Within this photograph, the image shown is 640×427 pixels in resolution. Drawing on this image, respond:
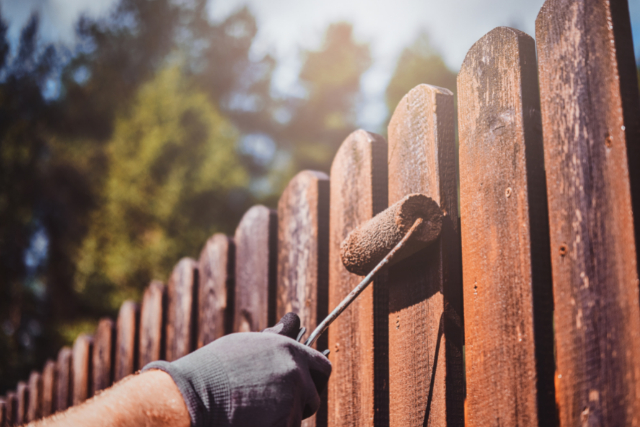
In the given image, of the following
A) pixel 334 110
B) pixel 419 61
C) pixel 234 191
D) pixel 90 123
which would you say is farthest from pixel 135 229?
pixel 334 110

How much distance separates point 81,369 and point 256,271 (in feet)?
7.39

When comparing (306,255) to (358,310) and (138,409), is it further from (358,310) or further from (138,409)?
(138,409)

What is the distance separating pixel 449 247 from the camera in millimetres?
1146

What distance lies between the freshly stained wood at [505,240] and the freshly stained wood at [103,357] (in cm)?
275

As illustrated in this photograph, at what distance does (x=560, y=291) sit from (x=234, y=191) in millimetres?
9554

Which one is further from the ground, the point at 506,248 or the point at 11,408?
the point at 506,248

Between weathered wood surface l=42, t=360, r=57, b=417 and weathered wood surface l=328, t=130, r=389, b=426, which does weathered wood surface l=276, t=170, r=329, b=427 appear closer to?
weathered wood surface l=328, t=130, r=389, b=426

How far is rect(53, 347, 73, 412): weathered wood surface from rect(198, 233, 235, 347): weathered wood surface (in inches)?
74.4

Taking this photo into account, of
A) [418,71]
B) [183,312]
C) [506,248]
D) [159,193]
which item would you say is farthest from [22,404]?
[418,71]

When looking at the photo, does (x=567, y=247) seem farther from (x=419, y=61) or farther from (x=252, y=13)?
(x=252, y=13)

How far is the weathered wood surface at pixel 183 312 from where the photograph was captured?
242cm

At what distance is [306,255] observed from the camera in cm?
168

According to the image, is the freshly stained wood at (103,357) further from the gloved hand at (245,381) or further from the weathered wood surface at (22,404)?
the gloved hand at (245,381)

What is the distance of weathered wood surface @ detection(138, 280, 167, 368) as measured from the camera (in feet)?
8.82
